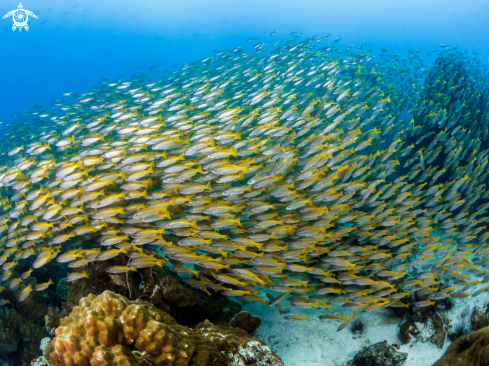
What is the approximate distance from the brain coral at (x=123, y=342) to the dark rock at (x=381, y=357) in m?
2.84

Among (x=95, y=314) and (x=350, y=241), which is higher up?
(x=95, y=314)

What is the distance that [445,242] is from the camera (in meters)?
6.95

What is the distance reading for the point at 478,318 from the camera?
529 cm

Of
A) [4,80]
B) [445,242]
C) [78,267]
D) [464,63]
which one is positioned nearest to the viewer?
[78,267]

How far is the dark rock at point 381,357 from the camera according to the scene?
4.80 metres

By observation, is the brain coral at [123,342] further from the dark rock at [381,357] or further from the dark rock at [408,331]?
the dark rock at [408,331]

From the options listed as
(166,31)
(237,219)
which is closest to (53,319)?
(237,219)

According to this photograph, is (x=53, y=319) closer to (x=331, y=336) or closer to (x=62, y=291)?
(x=62, y=291)

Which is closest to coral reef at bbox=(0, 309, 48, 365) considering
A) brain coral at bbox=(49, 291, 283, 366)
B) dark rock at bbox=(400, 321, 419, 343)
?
brain coral at bbox=(49, 291, 283, 366)

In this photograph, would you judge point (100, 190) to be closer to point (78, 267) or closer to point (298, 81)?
point (78, 267)

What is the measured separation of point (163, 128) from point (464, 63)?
15.3 m

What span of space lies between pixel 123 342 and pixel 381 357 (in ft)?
14.0

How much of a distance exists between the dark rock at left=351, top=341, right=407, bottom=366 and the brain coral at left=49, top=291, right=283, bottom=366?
9.31 ft

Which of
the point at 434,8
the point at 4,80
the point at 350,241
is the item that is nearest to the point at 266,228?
the point at 350,241
